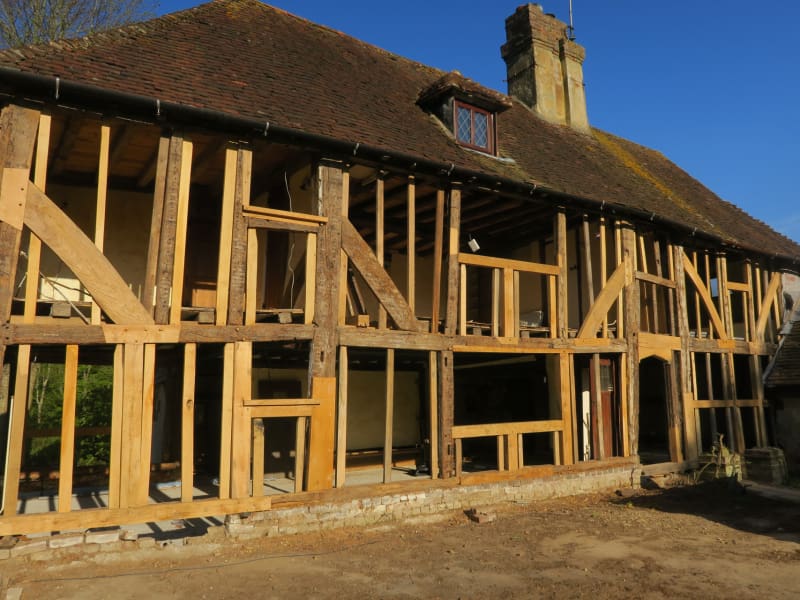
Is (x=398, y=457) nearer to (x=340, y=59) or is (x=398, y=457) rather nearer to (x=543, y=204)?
(x=543, y=204)

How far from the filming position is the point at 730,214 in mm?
16969

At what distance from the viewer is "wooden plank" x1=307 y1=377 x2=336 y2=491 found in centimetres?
840

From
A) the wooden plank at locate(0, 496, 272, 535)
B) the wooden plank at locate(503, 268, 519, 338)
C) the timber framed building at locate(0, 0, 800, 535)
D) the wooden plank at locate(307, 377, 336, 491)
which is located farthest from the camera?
the wooden plank at locate(503, 268, 519, 338)

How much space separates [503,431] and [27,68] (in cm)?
852

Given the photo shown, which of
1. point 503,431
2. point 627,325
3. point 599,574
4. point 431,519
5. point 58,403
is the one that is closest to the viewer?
point 599,574

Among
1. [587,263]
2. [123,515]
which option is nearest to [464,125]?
[587,263]

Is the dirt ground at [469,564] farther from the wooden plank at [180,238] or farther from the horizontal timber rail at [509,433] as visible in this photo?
the wooden plank at [180,238]

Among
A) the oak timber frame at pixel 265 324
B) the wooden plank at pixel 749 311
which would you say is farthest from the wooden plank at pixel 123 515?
the wooden plank at pixel 749 311

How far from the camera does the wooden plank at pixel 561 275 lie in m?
11.5

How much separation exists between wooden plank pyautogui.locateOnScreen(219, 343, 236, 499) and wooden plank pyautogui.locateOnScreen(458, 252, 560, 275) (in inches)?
167

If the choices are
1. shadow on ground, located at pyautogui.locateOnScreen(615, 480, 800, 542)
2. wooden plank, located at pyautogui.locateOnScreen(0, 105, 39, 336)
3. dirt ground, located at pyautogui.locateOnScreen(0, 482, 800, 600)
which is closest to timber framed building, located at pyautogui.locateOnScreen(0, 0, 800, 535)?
wooden plank, located at pyautogui.locateOnScreen(0, 105, 39, 336)

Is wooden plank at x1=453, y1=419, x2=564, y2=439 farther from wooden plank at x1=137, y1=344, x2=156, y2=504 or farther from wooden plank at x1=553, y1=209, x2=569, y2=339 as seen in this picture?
wooden plank at x1=137, y1=344, x2=156, y2=504

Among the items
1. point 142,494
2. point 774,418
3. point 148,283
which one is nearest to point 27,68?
point 148,283

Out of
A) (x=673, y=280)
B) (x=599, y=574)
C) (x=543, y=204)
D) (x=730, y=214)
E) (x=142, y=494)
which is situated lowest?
(x=599, y=574)
